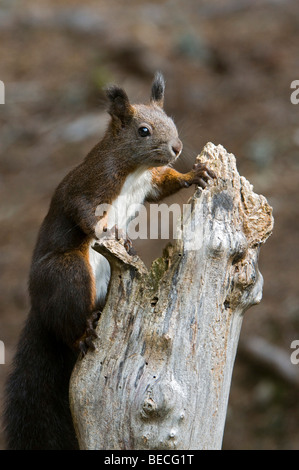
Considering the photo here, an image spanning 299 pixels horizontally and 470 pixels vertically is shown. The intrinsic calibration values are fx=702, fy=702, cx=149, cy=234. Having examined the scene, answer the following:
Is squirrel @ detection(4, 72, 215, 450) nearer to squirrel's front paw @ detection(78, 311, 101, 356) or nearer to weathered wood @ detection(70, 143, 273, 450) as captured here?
squirrel's front paw @ detection(78, 311, 101, 356)

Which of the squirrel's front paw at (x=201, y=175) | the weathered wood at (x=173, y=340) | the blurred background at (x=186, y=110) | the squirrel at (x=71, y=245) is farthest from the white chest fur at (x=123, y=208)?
the blurred background at (x=186, y=110)

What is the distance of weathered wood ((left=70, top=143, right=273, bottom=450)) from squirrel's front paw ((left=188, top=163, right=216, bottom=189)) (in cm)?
11

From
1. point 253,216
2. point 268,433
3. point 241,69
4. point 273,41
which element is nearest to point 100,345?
point 253,216

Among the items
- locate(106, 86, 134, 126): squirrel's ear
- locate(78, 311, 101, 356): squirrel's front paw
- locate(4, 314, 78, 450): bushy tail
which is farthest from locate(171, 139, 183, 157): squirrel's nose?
locate(4, 314, 78, 450): bushy tail

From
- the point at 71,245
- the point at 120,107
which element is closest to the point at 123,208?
the point at 71,245

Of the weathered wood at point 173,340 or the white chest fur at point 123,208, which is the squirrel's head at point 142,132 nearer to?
the white chest fur at point 123,208

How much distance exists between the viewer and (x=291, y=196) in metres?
6.95

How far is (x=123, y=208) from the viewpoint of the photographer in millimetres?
3529

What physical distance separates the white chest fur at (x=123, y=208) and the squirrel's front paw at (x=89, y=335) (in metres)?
0.33

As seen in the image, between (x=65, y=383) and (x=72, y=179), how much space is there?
1024 mm

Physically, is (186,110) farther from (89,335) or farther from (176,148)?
(89,335)

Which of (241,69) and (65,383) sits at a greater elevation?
(241,69)

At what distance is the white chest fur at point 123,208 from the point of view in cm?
347

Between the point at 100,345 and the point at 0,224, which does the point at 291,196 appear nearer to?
the point at 0,224
